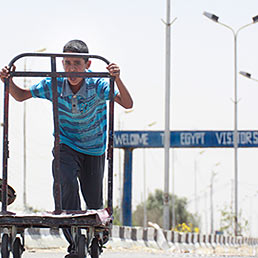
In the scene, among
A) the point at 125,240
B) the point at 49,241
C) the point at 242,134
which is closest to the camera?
the point at 49,241

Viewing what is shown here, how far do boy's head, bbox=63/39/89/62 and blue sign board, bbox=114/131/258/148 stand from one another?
23939mm

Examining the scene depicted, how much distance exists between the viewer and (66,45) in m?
6.58

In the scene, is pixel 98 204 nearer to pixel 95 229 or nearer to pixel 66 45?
pixel 95 229

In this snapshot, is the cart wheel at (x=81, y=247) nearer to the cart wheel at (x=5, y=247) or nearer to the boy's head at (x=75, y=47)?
the cart wheel at (x=5, y=247)

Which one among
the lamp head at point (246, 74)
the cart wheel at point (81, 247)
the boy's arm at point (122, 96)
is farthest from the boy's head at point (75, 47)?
the lamp head at point (246, 74)

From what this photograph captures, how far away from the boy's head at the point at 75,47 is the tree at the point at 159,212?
348 feet

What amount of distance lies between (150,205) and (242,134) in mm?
85874

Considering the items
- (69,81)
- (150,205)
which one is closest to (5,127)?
(69,81)

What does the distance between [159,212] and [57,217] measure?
4346 inches

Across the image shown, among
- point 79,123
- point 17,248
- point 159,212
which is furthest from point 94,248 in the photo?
point 159,212

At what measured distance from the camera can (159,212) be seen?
116m

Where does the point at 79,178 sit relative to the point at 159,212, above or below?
above

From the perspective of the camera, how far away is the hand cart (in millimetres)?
5785

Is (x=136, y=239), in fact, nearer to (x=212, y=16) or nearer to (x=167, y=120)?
(x=167, y=120)
